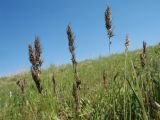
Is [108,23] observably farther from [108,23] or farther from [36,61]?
[36,61]

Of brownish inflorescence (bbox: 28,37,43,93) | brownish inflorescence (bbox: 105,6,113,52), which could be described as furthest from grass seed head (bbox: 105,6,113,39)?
brownish inflorescence (bbox: 28,37,43,93)

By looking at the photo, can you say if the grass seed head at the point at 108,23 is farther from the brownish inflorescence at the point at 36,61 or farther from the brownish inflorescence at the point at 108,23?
the brownish inflorescence at the point at 36,61

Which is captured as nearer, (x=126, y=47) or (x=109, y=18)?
(x=126, y=47)

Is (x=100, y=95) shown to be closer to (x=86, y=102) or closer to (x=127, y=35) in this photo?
(x=86, y=102)

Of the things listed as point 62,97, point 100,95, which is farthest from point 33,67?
point 62,97

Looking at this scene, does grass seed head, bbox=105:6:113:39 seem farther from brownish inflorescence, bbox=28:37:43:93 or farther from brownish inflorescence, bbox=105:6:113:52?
brownish inflorescence, bbox=28:37:43:93

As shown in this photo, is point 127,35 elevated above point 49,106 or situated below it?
above

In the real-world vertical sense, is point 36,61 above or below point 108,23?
below

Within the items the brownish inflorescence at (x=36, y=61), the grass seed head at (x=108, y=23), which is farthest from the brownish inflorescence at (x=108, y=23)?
the brownish inflorescence at (x=36, y=61)

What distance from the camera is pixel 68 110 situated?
4.77 m

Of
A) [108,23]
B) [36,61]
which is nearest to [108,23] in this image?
[108,23]

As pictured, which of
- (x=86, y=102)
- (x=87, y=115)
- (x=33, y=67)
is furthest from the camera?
(x=86, y=102)

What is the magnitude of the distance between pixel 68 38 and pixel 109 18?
18.1 inches

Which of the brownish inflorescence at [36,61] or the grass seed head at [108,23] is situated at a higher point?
the grass seed head at [108,23]
